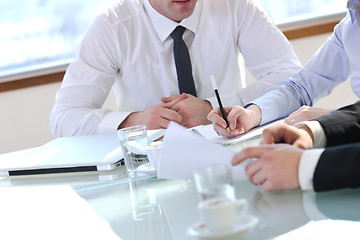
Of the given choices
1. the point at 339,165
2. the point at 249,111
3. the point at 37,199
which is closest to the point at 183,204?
the point at 339,165

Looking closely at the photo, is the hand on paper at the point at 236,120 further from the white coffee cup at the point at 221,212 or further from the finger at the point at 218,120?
the white coffee cup at the point at 221,212

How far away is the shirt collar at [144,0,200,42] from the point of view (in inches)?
94.1

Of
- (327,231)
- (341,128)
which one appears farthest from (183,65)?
(327,231)

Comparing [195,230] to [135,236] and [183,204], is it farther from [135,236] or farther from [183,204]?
[183,204]

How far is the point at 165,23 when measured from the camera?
240 cm

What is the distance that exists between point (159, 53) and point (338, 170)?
155cm

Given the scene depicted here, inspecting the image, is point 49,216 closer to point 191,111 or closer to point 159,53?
point 191,111

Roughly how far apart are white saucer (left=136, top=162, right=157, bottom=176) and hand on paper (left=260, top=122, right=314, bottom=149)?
0.28 meters

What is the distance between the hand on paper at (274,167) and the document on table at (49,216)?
28cm

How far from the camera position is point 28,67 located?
378 centimetres

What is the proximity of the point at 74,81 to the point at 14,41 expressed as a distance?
154 cm

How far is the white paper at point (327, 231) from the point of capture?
0.79m

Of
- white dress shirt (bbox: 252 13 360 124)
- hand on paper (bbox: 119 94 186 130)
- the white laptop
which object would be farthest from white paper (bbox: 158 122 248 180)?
hand on paper (bbox: 119 94 186 130)

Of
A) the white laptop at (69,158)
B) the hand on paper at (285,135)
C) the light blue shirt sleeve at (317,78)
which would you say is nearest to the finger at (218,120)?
the white laptop at (69,158)
